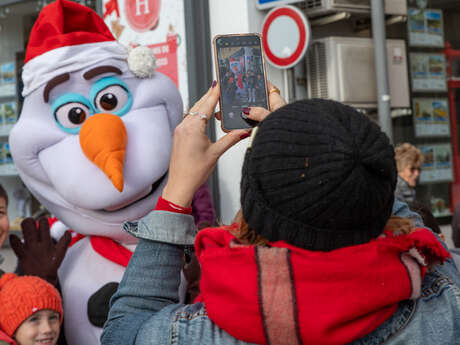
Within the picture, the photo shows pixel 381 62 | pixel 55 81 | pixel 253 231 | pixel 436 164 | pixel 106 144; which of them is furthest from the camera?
pixel 436 164

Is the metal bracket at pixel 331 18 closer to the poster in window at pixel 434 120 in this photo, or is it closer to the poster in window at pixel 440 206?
the poster in window at pixel 434 120

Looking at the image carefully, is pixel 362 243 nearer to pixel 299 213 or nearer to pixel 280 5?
pixel 299 213

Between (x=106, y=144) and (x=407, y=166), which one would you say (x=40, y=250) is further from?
(x=407, y=166)

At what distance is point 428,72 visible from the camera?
17.6 ft

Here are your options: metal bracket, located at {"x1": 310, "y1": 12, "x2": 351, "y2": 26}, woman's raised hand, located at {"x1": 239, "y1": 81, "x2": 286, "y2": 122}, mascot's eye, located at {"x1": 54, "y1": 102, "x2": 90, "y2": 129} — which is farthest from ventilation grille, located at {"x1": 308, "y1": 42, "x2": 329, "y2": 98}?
woman's raised hand, located at {"x1": 239, "y1": 81, "x2": 286, "y2": 122}

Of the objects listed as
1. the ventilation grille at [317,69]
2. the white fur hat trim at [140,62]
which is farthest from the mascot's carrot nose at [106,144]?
the ventilation grille at [317,69]

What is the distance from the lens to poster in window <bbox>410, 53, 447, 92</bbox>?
208 inches

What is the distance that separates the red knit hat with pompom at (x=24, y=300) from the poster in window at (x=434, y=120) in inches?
157

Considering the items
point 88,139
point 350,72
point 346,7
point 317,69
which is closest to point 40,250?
point 88,139

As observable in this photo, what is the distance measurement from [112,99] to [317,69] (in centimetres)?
262

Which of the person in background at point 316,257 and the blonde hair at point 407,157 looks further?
the blonde hair at point 407,157

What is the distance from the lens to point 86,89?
2.53m

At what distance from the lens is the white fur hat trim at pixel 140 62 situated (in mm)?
2602

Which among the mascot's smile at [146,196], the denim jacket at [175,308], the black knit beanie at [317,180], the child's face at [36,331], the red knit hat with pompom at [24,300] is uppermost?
the black knit beanie at [317,180]
